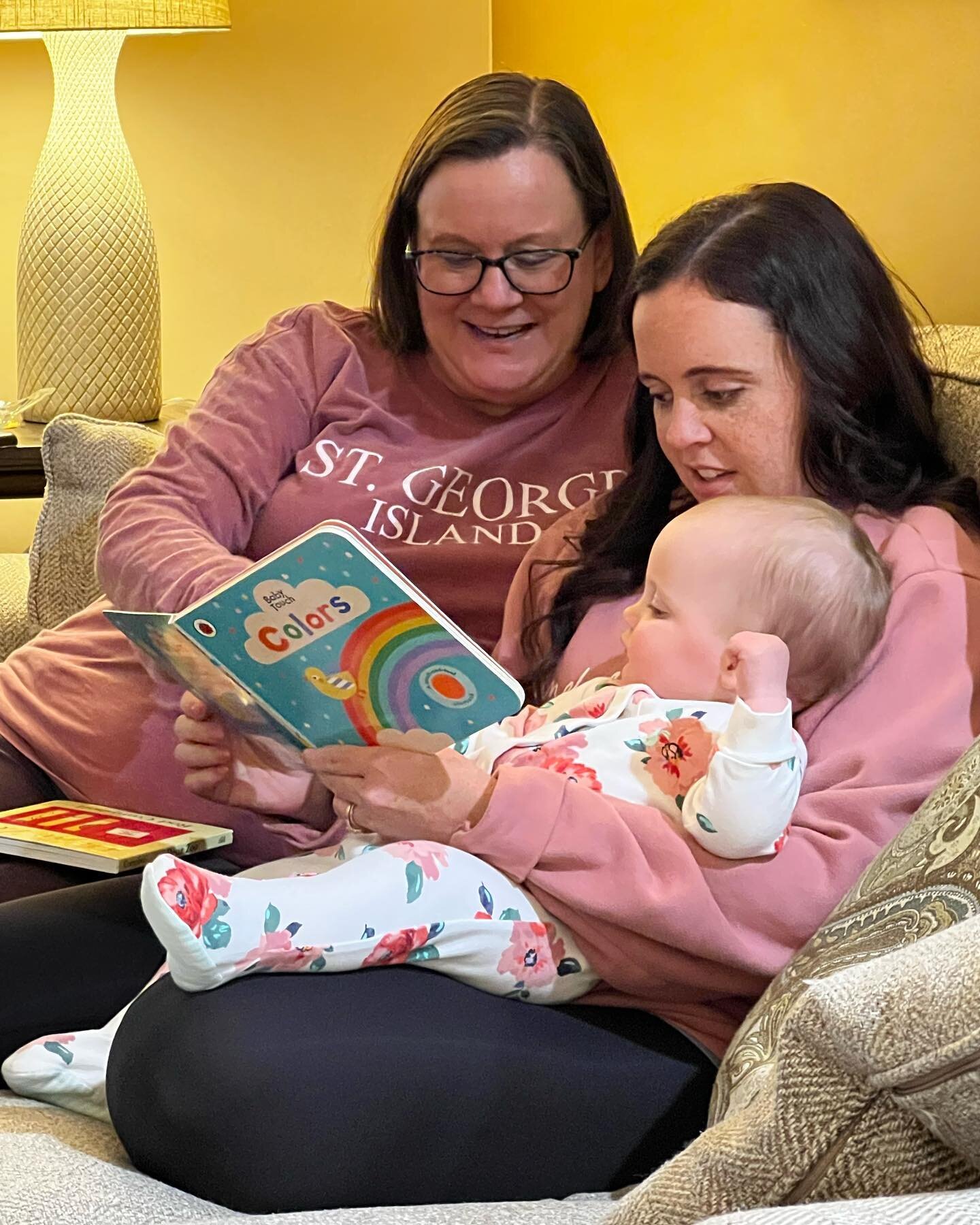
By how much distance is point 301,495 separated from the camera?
1.72 m

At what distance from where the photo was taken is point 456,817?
121cm

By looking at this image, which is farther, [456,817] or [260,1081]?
[456,817]

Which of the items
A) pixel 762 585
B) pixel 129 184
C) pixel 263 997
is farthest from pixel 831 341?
pixel 129 184

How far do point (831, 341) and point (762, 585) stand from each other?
25 cm

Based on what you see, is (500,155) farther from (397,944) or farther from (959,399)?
(397,944)

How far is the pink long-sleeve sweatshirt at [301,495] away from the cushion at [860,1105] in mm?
884

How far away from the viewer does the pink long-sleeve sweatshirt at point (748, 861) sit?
3.73 feet

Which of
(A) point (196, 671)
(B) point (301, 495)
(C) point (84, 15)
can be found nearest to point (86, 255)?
(C) point (84, 15)

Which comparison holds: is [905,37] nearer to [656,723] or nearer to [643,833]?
[656,723]

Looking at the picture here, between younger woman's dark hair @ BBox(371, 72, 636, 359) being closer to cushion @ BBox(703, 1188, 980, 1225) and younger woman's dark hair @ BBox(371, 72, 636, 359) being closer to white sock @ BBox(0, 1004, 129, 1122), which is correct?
white sock @ BBox(0, 1004, 129, 1122)

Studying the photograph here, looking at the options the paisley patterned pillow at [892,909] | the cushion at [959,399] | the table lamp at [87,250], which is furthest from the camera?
the table lamp at [87,250]

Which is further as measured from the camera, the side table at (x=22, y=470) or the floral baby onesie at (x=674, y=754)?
the side table at (x=22, y=470)

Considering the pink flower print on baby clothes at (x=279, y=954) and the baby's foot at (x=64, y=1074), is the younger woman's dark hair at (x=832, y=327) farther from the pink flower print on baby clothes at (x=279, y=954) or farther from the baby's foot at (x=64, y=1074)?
the baby's foot at (x=64, y=1074)

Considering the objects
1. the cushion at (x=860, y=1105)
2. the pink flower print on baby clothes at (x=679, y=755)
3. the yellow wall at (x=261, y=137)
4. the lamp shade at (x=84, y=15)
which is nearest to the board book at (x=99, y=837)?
the pink flower print on baby clothes at (x=679, y=755)
